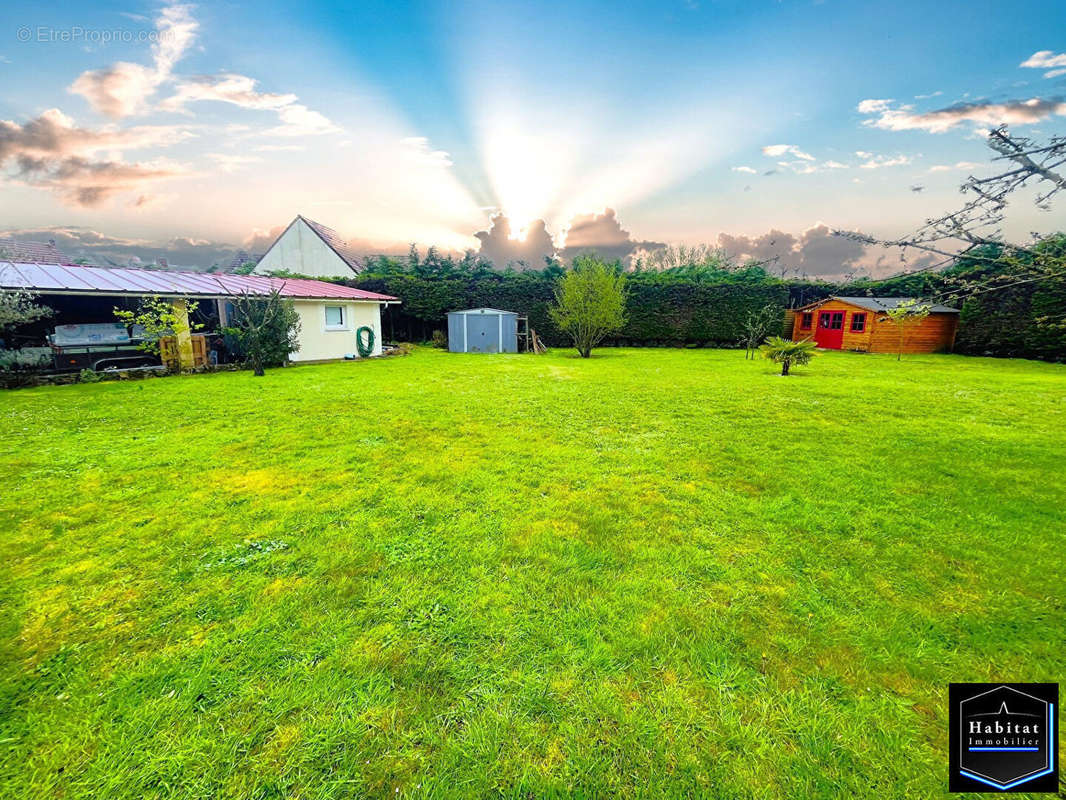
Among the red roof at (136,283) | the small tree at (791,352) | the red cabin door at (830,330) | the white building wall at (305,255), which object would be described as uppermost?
the white building wall at (305,255)

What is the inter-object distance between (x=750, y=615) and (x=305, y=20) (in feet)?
48.2

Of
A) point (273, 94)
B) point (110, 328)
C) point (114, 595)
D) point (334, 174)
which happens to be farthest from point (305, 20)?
point (114, 595)

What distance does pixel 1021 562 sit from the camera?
10.5ft

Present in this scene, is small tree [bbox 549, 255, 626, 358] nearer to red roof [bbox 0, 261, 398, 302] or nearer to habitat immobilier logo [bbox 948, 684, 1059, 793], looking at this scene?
red roof [bbox 0, 261, 398, 302]

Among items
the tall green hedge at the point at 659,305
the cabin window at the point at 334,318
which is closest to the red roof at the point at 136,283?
the cabin window at the point at 334,318

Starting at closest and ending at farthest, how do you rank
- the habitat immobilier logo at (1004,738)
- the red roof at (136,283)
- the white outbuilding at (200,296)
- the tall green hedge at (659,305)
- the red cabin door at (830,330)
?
the habitat immobilier logo at (1004,738) → the red roof at (136,283) → the white outbuilding at (200,296) → the red cabin door at (830,330) → the tall green hedge at (659,305)

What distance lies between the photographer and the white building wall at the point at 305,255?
87.7ft

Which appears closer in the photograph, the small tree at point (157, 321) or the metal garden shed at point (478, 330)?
the small tree at point (157, 321)

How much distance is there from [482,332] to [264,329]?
1047 centimetres

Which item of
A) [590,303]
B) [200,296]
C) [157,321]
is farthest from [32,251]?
[590,303]

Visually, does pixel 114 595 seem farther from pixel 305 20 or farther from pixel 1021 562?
pixel 305 20

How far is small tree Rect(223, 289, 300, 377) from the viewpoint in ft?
41.9

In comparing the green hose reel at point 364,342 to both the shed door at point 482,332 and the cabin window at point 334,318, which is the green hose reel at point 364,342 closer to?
the cabin window at point 334,318

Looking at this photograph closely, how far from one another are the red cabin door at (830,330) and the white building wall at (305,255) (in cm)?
3123
